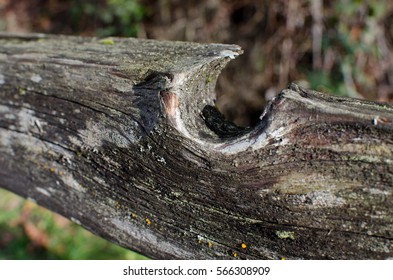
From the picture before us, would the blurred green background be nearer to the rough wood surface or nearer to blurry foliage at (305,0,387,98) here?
blurry foliage at (305,0,387,98)

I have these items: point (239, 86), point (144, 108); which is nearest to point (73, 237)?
point (239, 86)

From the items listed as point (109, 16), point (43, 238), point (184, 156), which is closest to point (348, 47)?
point (109, 16)

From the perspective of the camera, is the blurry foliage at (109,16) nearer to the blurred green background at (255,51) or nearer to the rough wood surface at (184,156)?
the blurred green background at (255,51)

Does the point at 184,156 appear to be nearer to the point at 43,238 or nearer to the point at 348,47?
the point at 348,47

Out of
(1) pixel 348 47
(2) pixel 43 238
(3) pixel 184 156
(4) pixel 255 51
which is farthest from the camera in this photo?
(4) pixel 255 51

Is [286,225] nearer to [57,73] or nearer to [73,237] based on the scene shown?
[57,73]

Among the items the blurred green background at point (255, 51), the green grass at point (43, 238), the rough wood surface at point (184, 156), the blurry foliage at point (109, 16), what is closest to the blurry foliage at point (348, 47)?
the blurred green background at point (255, 51)
